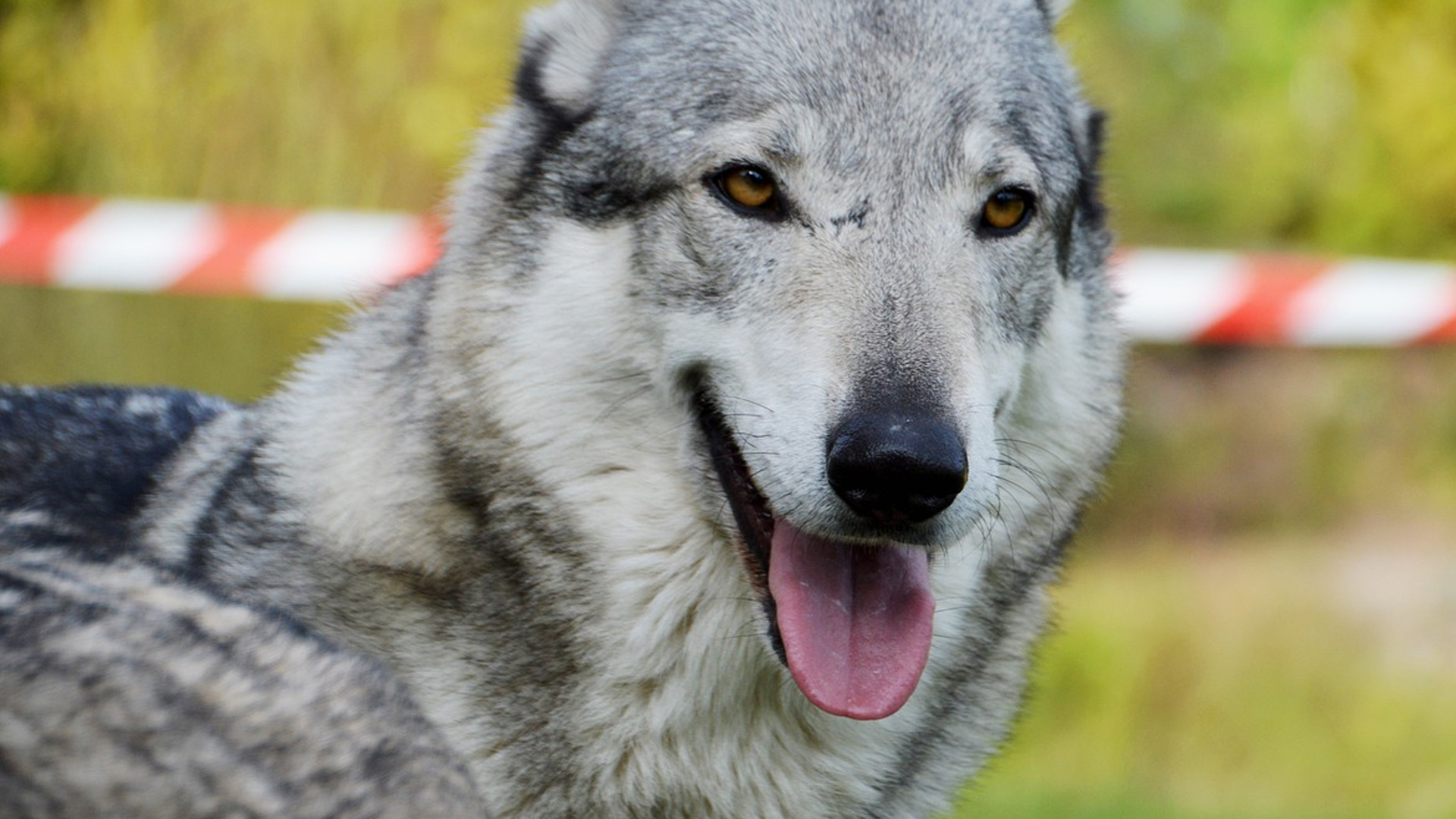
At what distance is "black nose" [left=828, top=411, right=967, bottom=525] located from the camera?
2.65 m

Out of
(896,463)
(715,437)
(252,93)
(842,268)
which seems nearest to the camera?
(896,463)

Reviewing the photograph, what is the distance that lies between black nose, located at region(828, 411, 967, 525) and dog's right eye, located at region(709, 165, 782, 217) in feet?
1.70

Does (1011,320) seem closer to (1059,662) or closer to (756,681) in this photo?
(756,681)

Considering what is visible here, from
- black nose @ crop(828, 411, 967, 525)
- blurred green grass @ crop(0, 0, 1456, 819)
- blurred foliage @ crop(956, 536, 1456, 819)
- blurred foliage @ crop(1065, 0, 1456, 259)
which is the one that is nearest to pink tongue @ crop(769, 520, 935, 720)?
black nose @ crop(828, 411, 967, 525)

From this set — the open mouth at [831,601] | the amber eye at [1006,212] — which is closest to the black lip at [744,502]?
the open mouth at [831,601]

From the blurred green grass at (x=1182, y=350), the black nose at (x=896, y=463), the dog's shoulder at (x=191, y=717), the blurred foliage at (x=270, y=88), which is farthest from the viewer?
the blurred foliage at (x=270, y=88)

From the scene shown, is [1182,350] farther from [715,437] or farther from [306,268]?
[715,437]

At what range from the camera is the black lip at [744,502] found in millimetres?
2975

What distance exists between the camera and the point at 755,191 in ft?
10.0

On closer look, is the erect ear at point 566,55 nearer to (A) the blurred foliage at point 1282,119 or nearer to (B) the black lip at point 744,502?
(B) the black lip at point 744,502

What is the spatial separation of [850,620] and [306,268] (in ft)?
14.3

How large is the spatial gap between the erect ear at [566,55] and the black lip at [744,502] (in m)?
0.70

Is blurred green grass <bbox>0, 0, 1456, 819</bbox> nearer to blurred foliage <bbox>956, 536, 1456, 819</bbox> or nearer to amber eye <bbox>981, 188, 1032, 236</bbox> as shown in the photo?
blurred foliage <bbox>956, 536, 1456, 819</bbox>

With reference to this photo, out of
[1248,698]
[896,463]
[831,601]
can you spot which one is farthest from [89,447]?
[1248,698]
